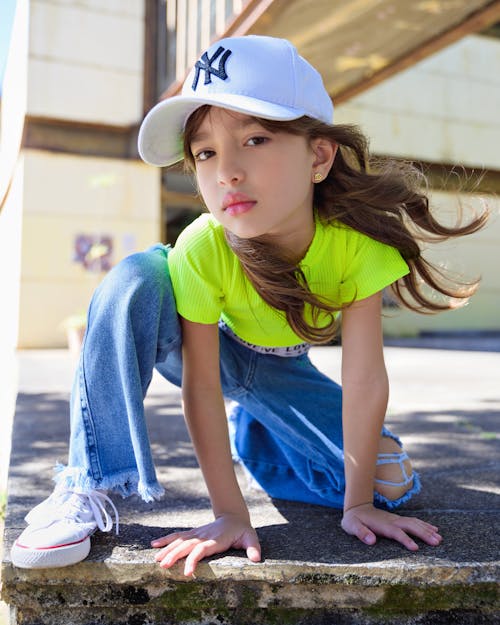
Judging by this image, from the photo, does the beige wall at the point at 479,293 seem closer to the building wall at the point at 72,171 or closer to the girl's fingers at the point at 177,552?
the building wall at the point at 72,171

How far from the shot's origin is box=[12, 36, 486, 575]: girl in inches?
54.6

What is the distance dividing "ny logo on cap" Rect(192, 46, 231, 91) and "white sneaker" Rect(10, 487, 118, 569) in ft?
3.01

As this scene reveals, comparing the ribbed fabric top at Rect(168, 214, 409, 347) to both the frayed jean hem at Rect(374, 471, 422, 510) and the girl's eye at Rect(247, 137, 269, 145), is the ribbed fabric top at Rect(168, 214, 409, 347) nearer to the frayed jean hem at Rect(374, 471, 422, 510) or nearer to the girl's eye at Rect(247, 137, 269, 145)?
the girl's eye at Rect(247, 137, 269, 145)

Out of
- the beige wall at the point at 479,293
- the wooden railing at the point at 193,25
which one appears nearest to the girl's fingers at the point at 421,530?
the wooden railing at the point at 193,25

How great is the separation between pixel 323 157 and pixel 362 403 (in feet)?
1.91

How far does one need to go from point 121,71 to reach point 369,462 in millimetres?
7767

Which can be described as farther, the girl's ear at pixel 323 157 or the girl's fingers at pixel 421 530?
the girl's ear at pixel 323 157

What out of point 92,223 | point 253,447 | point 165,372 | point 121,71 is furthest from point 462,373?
point 121,71

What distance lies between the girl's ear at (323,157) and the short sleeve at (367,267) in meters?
0.15

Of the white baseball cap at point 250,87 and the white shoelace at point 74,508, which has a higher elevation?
the white baseball cap at point 250,87

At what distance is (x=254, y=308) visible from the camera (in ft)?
5.36

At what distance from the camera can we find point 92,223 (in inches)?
326

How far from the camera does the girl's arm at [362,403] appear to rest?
5.00ft

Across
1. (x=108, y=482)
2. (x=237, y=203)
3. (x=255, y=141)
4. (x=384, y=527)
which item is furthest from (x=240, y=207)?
(x=384, y=527)
